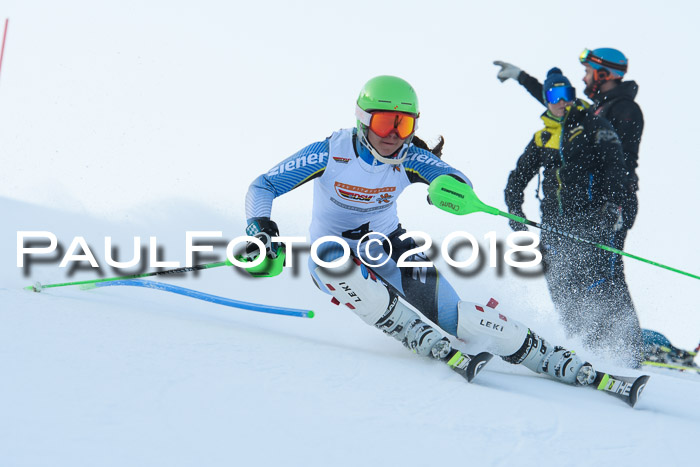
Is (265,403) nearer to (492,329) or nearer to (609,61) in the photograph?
(492,329)

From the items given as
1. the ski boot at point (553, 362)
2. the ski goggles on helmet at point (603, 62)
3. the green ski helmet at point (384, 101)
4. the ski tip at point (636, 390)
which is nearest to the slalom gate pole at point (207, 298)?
the green ski helmet at point (384, 101)

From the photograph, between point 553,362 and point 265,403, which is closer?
point 265,403

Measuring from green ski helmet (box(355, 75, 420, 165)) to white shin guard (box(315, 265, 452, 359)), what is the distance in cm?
65

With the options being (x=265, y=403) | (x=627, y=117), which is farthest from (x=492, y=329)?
(x=627, y=117)

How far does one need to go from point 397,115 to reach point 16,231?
4.26m

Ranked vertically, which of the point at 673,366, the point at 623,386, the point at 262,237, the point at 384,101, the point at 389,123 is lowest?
the point at 673,366

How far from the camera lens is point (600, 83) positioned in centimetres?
523

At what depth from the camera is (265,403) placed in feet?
6.61

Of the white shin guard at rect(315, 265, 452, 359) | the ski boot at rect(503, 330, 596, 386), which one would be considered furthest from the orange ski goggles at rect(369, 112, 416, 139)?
the ski boot at rect(503, 330, 596, 386)

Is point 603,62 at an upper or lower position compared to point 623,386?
upper

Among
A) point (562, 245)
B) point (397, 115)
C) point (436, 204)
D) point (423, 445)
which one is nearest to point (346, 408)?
point (423, 445)

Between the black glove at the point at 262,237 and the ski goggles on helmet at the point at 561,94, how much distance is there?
3.01 metres

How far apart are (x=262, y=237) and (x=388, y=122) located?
0.88 meters

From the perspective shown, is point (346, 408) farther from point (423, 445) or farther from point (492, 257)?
point (492, 257)
